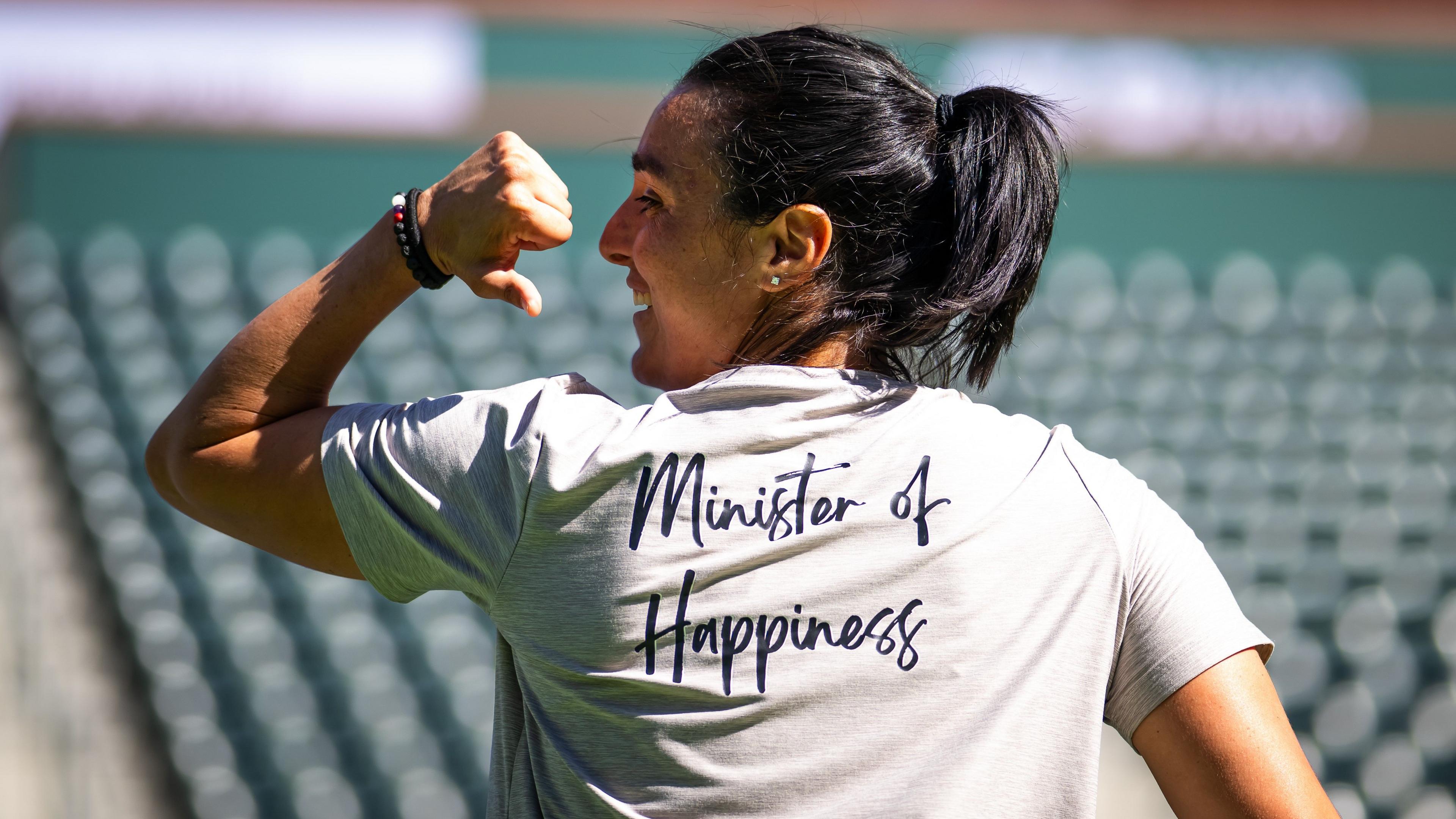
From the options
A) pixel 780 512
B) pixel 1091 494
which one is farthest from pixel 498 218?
pixel 1091 494

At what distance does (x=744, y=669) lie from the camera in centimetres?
76

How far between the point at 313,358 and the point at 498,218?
213 mm

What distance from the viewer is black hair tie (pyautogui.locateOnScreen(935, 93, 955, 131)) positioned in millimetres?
951

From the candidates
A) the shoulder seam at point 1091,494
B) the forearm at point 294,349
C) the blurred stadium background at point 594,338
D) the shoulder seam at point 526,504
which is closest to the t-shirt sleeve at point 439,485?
the shoulder seam at point 526,504

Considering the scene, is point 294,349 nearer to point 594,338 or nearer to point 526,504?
point 526,504

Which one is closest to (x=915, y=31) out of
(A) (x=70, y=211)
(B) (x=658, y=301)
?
(A) (x=70, y=211)

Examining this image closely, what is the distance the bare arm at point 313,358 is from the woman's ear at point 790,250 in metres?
0.17

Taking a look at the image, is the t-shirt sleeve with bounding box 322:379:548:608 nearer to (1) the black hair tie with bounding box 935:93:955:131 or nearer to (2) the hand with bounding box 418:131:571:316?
(2) the hand with bounding box 418:131:571:316

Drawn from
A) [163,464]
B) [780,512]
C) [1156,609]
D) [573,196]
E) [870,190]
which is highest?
[573,196]

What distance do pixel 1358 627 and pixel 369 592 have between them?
11.8ft

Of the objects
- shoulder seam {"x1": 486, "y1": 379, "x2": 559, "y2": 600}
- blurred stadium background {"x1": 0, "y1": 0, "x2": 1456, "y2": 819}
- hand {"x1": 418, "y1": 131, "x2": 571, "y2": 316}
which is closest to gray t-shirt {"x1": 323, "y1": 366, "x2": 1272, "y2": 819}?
shoulder seam {"x1": 486, "y1": 379, "x2": 559, "y2": 600}

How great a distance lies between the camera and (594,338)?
4.48 meters

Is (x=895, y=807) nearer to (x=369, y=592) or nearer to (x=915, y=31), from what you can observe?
(x=369, y=592)

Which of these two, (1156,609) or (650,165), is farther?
(650,165)
